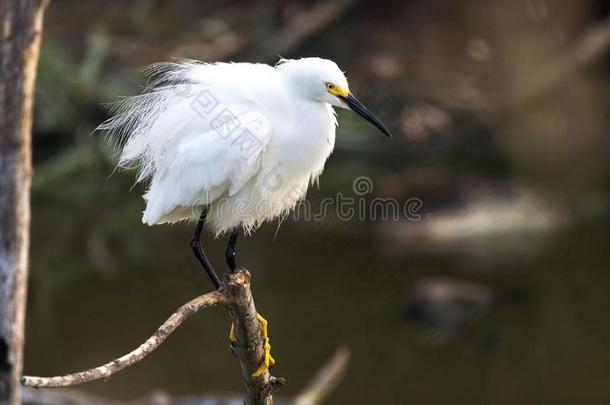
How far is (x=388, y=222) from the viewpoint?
7.65 meters

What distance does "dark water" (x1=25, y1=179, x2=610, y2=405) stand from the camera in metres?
5.45

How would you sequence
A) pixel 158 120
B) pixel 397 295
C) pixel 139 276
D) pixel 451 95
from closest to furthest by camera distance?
1. pixel 158 120
2. pixel 397 295
3. pixel 139 276
4. pixel 451 95

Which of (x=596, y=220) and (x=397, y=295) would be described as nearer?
(x=397, y=295)

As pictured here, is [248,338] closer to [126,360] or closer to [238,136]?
[238,136]

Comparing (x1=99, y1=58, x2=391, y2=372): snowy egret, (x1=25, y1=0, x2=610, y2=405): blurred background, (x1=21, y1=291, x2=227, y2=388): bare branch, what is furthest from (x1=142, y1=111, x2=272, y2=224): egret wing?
(x1=25, y1=0, x2=610, y2=405): blurred background

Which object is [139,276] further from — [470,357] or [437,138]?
[437,138]

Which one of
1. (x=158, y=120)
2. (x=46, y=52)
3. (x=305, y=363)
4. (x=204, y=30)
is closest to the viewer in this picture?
(x=158, y=120)

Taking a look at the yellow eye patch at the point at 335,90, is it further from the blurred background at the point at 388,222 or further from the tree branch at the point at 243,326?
the blurred background at the point at 388,222

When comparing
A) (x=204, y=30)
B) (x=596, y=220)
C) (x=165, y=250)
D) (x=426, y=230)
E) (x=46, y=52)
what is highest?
(x=46, y=52)

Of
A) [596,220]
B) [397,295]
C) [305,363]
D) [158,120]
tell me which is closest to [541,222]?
[596,220]

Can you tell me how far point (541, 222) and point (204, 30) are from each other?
14.3 ft

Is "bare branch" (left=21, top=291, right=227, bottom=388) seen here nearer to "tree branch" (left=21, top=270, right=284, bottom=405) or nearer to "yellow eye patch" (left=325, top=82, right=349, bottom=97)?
"tree branch" (left=21, top=270, right=284, bottom=405)

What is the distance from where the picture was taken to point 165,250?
743 centimetres

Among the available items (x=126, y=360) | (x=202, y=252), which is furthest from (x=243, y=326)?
(x=126, y=360)
